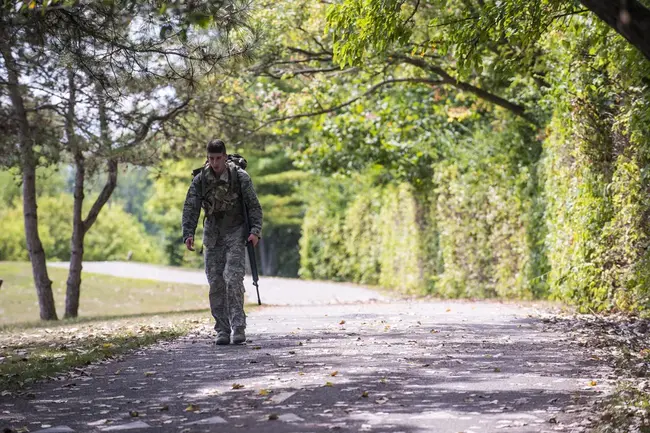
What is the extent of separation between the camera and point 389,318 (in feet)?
45.7

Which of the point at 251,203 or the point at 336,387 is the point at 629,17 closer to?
the point at 336,387

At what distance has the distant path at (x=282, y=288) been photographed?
920 inches

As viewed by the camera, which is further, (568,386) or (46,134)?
(46,134)

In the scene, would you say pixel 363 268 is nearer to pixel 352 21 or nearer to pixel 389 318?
pixel 389 318

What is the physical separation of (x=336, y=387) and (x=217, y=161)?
12.4ft

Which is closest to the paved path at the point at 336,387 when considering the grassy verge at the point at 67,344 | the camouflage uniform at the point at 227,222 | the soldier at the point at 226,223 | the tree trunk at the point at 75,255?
the grassy verge at the point at 67,344

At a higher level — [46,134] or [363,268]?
[46,134]

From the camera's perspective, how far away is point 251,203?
10492 mm

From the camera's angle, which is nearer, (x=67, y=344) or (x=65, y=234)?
(x=67, y=344)

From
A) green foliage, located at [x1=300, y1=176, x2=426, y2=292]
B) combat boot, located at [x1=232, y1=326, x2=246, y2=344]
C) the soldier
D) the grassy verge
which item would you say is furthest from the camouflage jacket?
green foliage, located at [x1=300, y1=176, x2=426, y2=292]

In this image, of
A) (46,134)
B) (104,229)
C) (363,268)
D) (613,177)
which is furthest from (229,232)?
(104,229)

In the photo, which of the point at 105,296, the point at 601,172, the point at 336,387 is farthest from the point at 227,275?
the point at 105,296

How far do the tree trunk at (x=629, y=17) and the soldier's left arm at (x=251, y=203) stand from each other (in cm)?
449

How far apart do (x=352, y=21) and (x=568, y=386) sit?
4.80m
